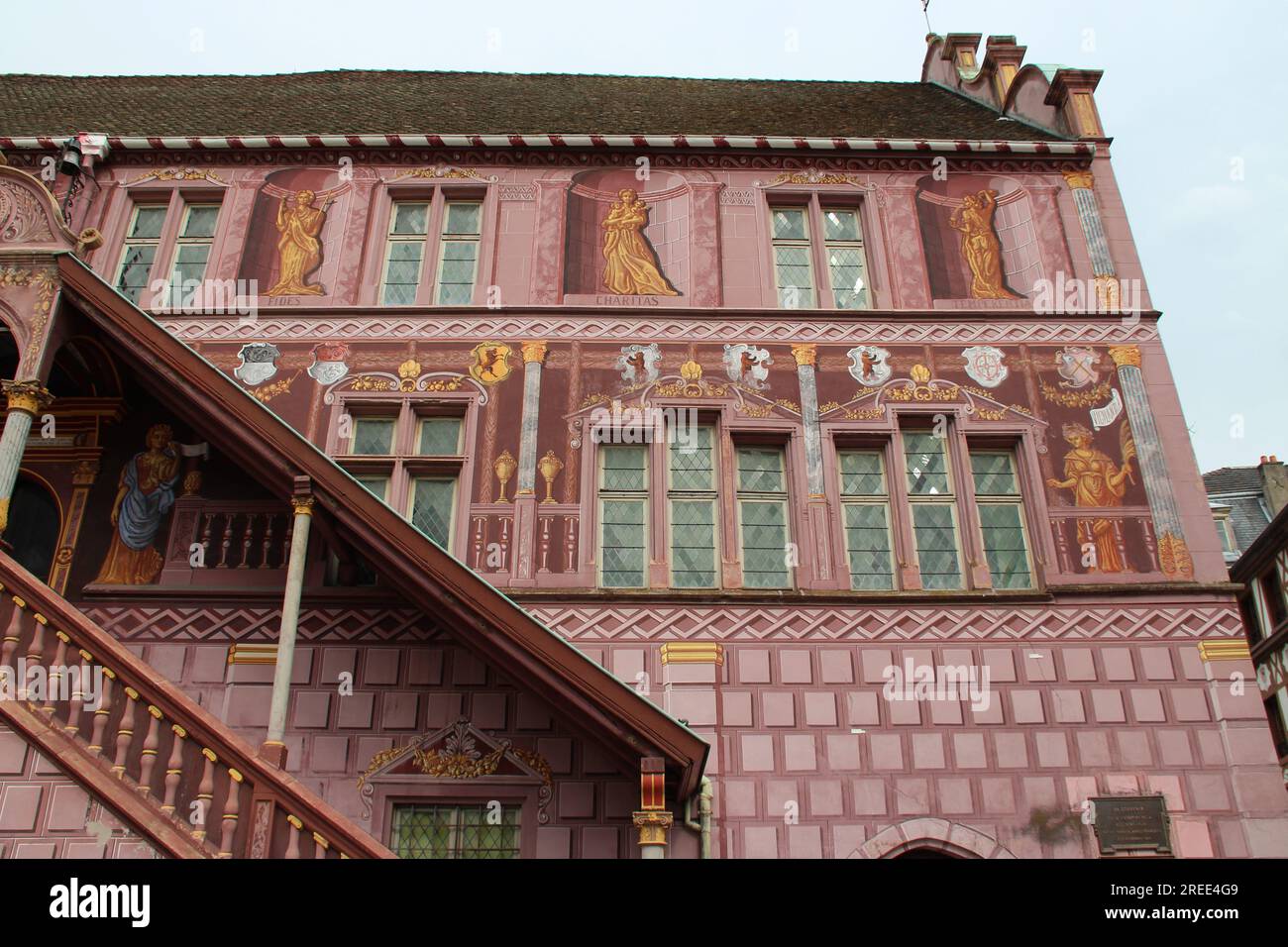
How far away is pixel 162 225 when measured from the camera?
14969 mm

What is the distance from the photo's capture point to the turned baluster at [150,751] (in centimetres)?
758

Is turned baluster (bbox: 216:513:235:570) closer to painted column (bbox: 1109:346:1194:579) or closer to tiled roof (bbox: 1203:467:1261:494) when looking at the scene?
painted column (bbox: 1109:346:1194:579)

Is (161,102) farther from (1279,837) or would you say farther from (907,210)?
(1279,837)

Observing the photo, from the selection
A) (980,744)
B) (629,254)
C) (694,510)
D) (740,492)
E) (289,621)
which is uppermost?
(629,254)

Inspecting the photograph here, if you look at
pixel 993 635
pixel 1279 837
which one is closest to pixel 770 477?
pixel 993 635

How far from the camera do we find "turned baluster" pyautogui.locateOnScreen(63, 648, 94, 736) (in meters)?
7.77

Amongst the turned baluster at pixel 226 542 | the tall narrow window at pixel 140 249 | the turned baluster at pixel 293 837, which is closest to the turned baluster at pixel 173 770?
the turned baluster at pixel 293 837

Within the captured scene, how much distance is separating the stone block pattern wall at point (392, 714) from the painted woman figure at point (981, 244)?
8054mm

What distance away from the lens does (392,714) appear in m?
11.4

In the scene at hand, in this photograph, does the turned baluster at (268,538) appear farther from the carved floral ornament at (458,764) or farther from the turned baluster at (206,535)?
the carved floral ornament at (458,764)

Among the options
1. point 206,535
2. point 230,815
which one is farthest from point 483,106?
point 230,815

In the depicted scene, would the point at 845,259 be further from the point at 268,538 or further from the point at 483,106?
the point at 268,538

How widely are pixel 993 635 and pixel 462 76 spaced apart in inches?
579

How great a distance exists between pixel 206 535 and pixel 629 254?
21.1ft
